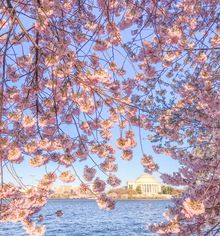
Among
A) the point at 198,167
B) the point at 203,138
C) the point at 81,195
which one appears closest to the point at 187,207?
the point at 198,167

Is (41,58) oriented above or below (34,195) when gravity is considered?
above

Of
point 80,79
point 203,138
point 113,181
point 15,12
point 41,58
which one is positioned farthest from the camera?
point 203,138

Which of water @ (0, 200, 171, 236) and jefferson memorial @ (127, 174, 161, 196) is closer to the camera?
water @ (0, 200, 171, 236)

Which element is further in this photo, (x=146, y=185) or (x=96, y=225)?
(x=146, y=185)

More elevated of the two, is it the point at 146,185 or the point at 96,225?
the point at 146,185

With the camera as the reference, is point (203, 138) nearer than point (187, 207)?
No

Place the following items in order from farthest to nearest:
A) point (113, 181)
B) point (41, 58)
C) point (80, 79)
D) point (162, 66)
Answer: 1. point (162, 66)
2. point (113, 181)
3. point (41, 58)
4. point (80, 79)

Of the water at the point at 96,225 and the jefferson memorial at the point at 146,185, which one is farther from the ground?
the jefferson memorial at the point at 146,185

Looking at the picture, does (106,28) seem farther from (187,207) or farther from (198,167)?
(187,207)

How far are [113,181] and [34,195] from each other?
94 centimetres

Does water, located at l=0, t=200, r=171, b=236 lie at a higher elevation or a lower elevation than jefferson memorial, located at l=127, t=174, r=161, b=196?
lower

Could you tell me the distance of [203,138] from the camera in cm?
718

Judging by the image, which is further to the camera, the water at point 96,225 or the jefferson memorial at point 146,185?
the jefferson memorial at point 146,185

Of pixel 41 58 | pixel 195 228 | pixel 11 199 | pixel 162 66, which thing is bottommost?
pixel 195 228
